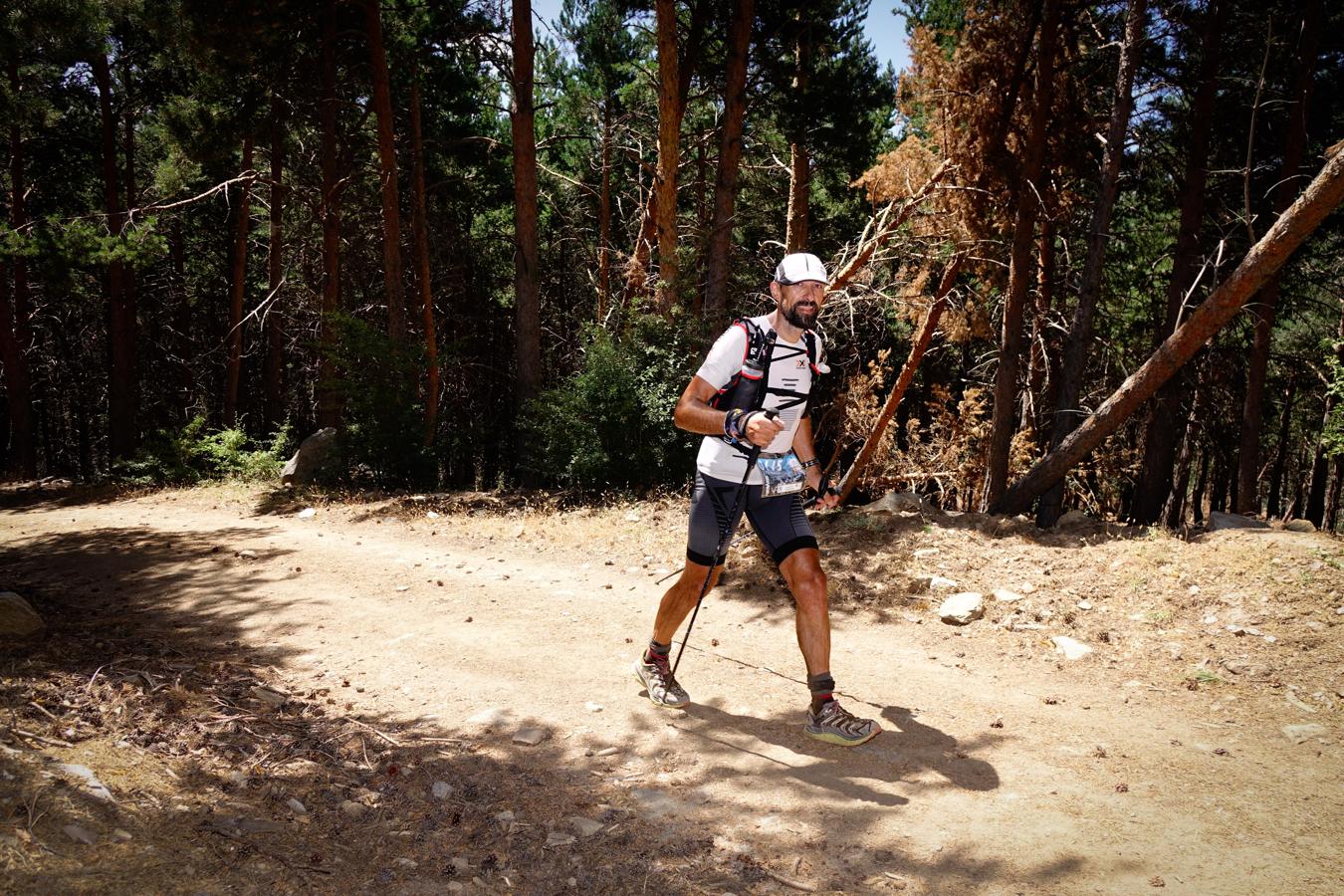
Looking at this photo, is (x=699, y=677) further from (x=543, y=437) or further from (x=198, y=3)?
(x=198, y=3)

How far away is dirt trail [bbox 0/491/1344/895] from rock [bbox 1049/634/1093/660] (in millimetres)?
149

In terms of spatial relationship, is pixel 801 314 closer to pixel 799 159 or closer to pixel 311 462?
pixel 311 462

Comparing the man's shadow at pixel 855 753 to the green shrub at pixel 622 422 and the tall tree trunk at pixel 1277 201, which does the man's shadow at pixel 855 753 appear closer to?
the green shrub at pixel 622 422

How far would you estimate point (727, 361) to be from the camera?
4.43 metres

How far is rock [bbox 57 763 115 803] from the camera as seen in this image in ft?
9.84

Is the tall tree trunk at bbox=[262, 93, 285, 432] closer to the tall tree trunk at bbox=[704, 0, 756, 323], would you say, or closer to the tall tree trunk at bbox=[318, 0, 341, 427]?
the tall tree trunk at bbox=[318, 0, 341, 427]

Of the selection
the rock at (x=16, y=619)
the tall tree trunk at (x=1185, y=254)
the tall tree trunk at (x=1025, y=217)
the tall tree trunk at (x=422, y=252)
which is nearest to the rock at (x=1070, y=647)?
the tall tree trunk at (x=1025, y=217)

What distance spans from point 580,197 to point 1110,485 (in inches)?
628

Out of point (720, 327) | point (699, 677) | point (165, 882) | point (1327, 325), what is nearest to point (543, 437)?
point (720, 327)

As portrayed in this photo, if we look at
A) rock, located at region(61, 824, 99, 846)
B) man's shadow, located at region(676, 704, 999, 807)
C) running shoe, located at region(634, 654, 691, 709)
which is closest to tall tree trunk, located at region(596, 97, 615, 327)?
running shoe, located at region(634, 654, 691, 709)

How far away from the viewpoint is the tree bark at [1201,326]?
21.3ft

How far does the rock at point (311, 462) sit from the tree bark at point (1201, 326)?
10.7 metres

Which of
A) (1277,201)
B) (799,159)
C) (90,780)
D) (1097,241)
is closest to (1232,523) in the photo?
(1097,241)

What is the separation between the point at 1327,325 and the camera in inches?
907
